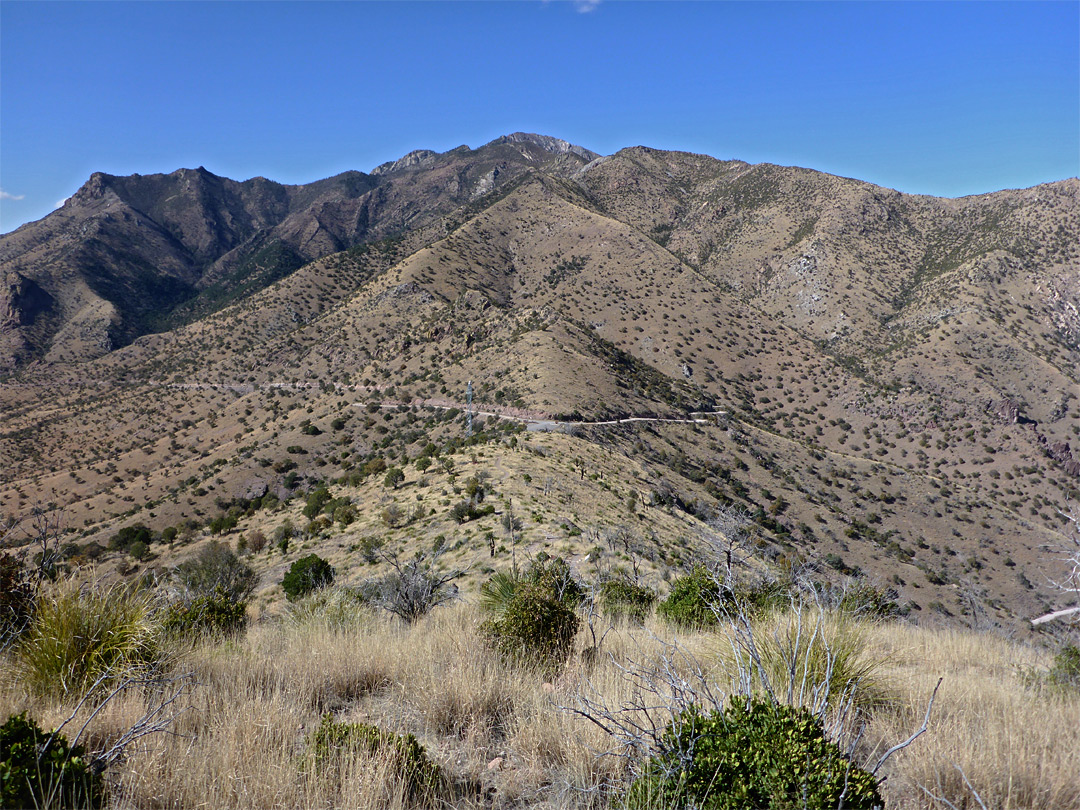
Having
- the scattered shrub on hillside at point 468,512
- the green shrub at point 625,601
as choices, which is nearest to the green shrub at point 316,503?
the scattered shrub on hillside at point 468,512

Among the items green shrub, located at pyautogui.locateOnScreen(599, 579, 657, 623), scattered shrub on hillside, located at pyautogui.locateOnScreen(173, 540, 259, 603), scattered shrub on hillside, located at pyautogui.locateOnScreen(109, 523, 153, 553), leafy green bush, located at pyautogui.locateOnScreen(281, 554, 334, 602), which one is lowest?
scattered shrub on hillside, located at pyautogui.locateOnScreen(109, 523, 153, 553)

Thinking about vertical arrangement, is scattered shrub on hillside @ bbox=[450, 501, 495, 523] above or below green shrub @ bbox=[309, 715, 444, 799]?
below

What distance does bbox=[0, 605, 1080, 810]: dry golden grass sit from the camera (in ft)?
10.4

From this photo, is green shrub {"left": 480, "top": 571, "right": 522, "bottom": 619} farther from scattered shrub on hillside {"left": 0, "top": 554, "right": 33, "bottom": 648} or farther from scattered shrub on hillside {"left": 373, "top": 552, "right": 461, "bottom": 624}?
scattered shrub on hillside {"left": 0, "top": 554, "right": 33, "bottom": 648}

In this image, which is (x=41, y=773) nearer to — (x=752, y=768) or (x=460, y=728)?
(x=460, y=728)

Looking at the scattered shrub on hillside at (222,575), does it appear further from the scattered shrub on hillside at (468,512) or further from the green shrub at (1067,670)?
the green shrub at (1067,670)

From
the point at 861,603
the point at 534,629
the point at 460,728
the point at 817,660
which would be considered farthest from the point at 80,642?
the point at 861,603

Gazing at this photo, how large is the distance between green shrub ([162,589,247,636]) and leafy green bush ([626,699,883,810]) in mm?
5507

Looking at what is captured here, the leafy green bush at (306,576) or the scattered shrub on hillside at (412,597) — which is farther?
the leafy green bush at (306,576)

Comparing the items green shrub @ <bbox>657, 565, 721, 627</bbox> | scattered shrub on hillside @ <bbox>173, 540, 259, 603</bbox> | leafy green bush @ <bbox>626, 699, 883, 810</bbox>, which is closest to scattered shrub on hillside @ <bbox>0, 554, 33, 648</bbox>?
leafy green bush @ <bbox>626, 699, 883, 810</bbox>

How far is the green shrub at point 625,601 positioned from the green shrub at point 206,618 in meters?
5.52

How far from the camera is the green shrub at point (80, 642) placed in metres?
4.32

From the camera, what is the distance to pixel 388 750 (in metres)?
3.36

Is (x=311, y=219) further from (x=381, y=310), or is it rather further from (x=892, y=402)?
(x=892, y=402)
